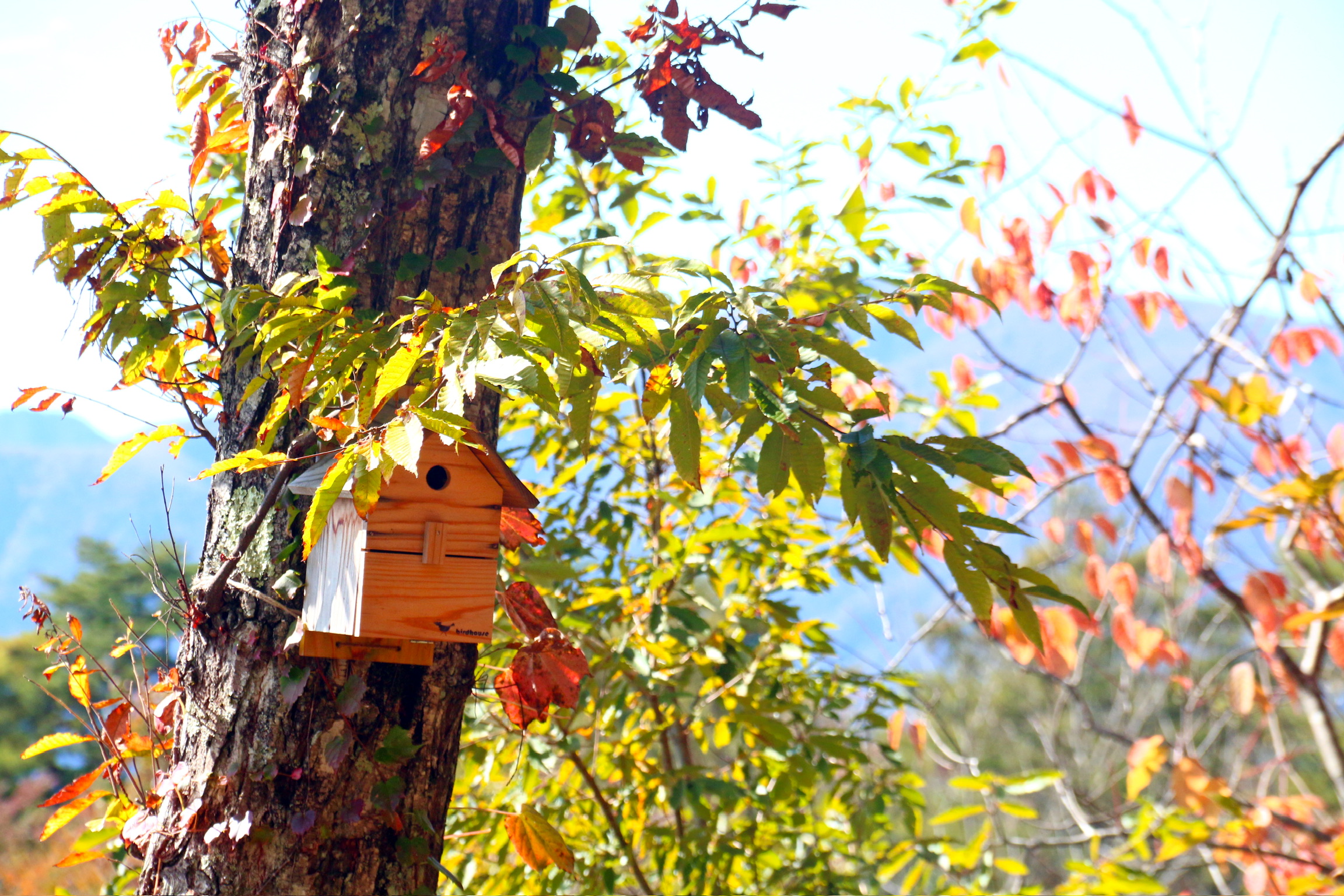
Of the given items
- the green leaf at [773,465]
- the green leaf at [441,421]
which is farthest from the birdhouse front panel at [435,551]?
the green leaf at [773,465]

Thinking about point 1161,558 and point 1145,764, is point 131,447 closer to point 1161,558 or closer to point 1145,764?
point 1145,764

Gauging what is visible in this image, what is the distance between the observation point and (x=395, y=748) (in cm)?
122

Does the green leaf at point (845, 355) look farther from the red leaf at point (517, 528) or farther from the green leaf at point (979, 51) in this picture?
the green leaf at point (979, 51)

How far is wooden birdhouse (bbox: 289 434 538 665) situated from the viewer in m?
1.11

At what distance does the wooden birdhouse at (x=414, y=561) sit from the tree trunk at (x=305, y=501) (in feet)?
0.24

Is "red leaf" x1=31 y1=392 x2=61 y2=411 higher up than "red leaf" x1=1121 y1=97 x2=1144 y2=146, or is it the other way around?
"red leaf" x1=1121 y1=97 x2=1144 y2=146

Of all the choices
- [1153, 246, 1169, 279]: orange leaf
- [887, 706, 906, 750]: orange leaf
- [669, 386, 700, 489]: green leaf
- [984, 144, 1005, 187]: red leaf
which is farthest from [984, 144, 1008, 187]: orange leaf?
[669, 386, 700, 489]: green leaf

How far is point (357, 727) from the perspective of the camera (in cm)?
121

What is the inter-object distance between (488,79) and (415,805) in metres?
1.02

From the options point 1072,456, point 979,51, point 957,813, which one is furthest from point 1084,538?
point 979,51

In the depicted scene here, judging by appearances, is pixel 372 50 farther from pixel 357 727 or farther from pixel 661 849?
pixel 661 849

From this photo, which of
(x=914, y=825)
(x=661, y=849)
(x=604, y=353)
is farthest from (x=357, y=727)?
(x=914, y=825)

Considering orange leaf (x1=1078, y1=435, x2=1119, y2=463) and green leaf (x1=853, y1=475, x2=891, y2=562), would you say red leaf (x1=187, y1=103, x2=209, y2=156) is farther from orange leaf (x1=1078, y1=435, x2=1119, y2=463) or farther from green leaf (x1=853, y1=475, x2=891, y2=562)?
orange leaf (x1=1078, y1=435, x2=1119, y2=463)

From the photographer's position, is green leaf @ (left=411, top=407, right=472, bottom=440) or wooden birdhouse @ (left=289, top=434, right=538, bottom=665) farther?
wooden birdhouse @ (left=289, top=434, right=538, bottom=665)
